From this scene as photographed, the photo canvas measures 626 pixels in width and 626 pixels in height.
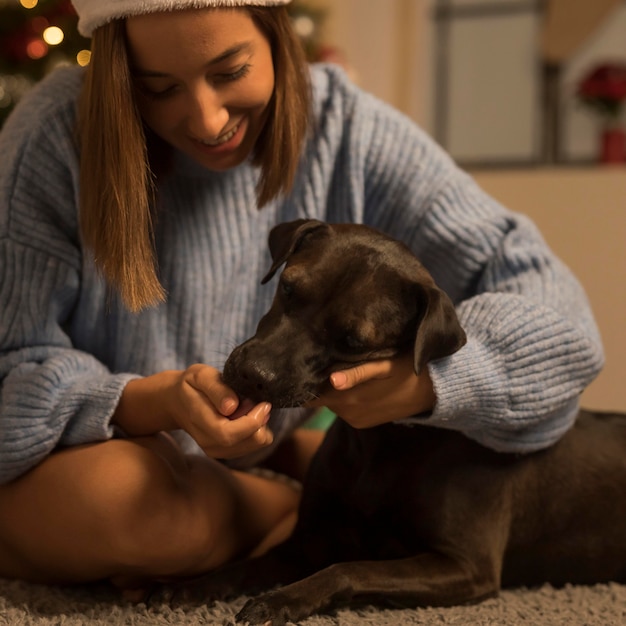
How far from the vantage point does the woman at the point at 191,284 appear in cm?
157

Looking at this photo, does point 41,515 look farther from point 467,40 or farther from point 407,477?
point 467,40

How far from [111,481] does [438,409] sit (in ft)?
2.04

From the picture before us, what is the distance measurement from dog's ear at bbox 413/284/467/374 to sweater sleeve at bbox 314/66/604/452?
0.05 meters

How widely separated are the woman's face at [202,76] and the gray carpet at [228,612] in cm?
89

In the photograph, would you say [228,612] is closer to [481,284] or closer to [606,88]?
[481,284]

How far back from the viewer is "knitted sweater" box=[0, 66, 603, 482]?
1615 millimetres

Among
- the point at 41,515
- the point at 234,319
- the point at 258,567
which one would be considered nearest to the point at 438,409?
the point at 258,567

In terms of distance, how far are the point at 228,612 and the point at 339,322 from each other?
0.56 meters

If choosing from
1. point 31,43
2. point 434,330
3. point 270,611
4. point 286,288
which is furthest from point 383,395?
point 31,43

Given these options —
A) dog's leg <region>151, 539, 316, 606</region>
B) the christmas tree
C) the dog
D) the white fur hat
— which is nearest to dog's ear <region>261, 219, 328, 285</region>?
the dog

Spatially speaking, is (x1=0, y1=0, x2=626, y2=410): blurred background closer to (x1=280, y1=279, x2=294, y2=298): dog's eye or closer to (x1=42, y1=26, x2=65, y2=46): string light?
(x1=42, y1=26, x2=65, y2=46): string light

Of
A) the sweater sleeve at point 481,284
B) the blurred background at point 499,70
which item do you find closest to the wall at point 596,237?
the blurred background at point 499,70

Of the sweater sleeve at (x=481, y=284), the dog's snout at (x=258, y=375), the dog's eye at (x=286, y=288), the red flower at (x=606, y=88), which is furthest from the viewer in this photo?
the red flower at (x=606, y=88)

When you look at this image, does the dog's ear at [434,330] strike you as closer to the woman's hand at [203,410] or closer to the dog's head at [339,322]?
the dog's head at [339,322]
